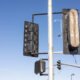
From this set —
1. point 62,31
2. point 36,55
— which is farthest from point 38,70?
point 62,31

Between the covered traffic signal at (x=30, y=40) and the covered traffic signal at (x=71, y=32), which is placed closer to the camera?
the covered traffic signal at (x=71, y=32)

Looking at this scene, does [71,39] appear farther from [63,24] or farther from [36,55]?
[36,55]

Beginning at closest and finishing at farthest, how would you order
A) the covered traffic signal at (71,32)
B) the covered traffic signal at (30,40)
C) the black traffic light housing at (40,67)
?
the covered traffic signal at (71,32)
the covered traffic signal at (30,40)
the black traffic light housing at (40,67)

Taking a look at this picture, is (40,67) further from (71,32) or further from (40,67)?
(71,32)

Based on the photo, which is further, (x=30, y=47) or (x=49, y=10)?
(x=49, y=10)

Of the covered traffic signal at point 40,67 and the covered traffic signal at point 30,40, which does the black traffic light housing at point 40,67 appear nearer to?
the covered traffic signal at point 40,67

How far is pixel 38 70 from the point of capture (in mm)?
15531

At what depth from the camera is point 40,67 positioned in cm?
1558

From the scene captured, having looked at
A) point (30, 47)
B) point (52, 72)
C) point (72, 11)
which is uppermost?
point (72, 11)

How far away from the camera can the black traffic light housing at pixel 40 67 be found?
50.8 ft

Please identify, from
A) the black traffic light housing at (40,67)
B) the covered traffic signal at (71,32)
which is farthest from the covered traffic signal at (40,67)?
the covered traffic signal at (71,32)

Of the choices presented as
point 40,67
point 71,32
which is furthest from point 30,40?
point 71,32

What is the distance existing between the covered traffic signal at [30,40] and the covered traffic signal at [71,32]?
1534 millimetres

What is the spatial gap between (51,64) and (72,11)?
113 inches
